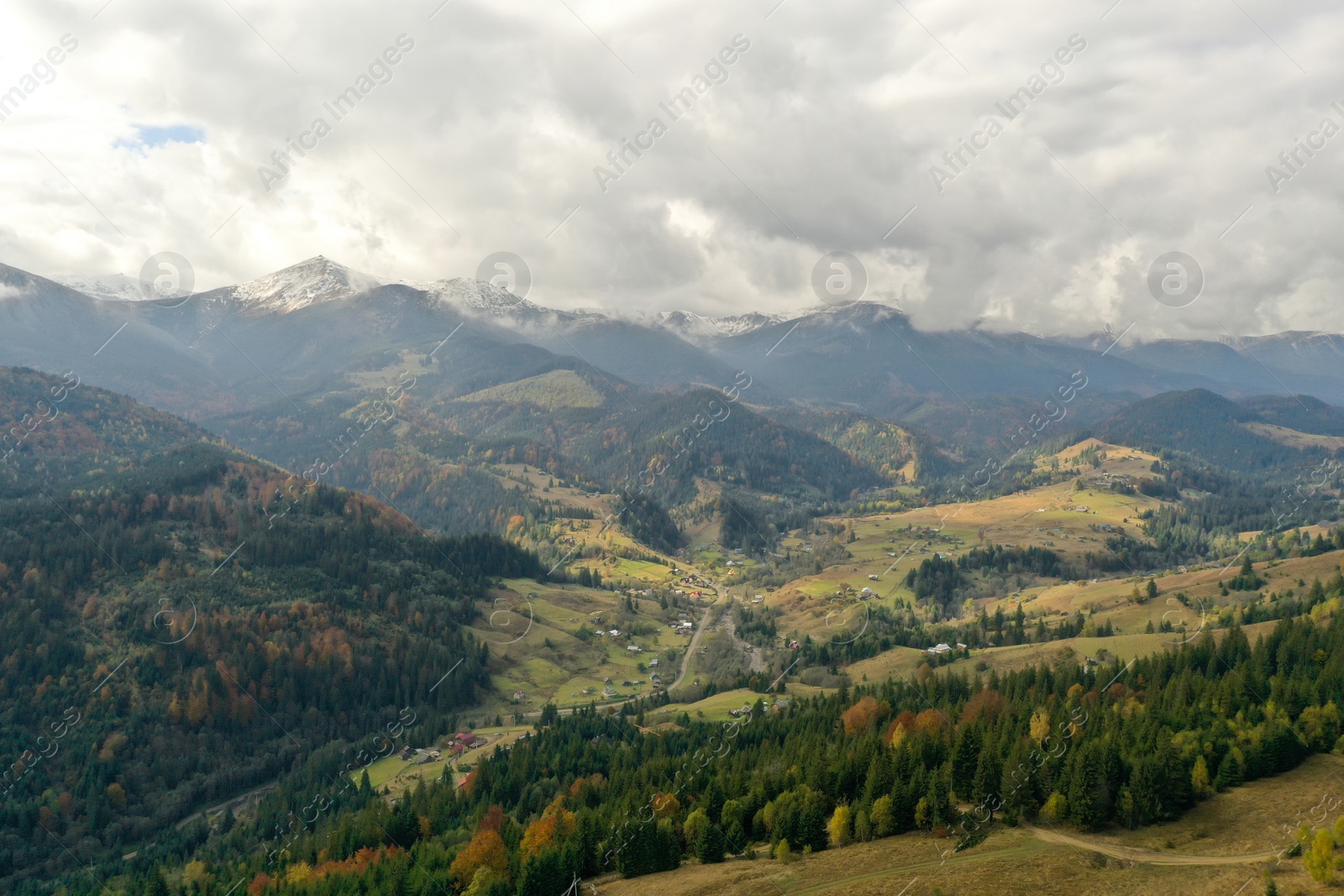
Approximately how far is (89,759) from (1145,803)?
157 m

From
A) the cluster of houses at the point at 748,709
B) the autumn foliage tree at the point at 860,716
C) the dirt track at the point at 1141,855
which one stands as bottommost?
the cluster of houses at the point at 748,709

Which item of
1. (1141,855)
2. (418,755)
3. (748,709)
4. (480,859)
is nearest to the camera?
(1141,855)

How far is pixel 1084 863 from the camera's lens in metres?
58.1

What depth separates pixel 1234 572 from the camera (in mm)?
194500

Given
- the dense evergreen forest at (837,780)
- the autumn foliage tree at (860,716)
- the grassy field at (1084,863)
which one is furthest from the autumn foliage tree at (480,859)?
the autumn foliage tree at (860,716)

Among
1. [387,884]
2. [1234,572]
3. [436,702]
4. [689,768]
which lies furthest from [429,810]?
[1234,572]

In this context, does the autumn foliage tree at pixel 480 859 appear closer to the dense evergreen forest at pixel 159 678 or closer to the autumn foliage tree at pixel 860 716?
the autumn foliage tree at pixel 860 716

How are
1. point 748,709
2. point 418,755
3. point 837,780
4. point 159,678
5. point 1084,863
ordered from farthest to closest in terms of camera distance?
point 159,678 → point 418,755 → point 748,709 → point 837,780 → point 1084,863

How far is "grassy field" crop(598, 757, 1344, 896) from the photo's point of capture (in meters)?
54.3

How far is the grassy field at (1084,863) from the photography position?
54344 mm

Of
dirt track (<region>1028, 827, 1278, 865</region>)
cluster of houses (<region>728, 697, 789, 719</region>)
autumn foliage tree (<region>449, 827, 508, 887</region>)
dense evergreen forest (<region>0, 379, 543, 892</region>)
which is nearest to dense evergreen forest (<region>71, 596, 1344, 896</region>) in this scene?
autumn foliage tree (<region>449, 827, 508, 887</region>)

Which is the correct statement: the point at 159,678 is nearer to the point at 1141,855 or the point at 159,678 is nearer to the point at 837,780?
the point at 837,780

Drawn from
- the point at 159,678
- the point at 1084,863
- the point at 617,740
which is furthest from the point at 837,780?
the point at 159,678

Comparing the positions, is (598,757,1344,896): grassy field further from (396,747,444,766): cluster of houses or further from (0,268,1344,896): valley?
(396,747,444,766): cluster of houses
